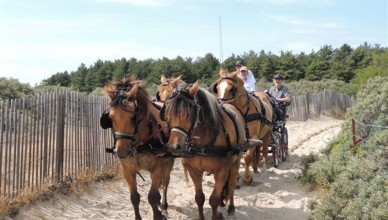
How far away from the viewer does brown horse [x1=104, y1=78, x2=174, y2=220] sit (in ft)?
16.8

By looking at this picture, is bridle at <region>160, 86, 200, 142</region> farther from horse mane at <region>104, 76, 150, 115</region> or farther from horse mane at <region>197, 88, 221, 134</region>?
horse mane at <region>104, 76, 150, 115</region>

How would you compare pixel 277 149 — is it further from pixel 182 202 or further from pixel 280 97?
pixel 182 202

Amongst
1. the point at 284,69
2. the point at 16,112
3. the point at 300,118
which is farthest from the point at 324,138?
the point at 284,69

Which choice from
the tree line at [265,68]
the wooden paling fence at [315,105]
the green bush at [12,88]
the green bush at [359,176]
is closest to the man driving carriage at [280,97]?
the green bush at [359,176]

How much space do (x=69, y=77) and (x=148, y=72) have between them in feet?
45.6

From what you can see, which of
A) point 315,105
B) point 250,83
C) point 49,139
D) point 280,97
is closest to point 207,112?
point 49,139

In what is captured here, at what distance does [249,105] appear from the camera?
25.1 ft

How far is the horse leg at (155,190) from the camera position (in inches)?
218

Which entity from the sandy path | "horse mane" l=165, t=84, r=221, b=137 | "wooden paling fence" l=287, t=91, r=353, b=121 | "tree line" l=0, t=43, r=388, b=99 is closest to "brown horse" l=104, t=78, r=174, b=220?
"horse mane" l=165, t=84, r=221, b=137

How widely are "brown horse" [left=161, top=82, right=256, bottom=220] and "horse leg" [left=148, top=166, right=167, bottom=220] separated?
0.41m

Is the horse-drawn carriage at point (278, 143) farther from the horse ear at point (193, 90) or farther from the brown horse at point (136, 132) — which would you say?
the horse ear at point (193, 90)

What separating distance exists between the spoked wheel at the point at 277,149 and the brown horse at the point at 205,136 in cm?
330

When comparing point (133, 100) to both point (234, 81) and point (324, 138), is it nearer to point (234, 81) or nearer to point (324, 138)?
point (234, 81)

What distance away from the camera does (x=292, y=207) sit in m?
7.07
